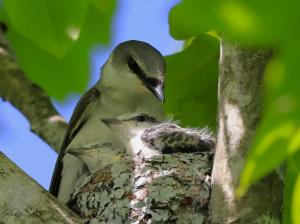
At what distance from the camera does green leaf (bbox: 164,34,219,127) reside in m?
3.36

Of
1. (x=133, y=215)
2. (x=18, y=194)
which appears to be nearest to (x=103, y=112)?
(x=133, y=215)

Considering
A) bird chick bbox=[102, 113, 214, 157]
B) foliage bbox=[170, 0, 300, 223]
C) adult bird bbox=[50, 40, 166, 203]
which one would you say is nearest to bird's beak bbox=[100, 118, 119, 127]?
bird chick bbox=[102, 113, 214, 157]

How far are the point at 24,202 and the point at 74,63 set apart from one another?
1.90 metres

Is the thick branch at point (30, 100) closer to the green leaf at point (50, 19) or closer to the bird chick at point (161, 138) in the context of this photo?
the bird chick at point (161, 138)

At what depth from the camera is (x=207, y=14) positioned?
975mm

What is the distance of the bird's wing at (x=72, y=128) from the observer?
3.83 m

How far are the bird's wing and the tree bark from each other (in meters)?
1.76

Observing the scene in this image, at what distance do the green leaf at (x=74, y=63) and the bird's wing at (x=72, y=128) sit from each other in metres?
0.14

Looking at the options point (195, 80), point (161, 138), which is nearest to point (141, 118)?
point (161, 138)

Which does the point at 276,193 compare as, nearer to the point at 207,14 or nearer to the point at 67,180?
the point at 207,14

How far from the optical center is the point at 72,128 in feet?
12.8

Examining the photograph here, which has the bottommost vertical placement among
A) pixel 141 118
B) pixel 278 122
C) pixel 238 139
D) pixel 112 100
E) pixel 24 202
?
pixel 278 122

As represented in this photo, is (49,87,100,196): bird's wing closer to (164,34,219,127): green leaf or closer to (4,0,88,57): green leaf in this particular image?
(164,34,219,127): green leaf

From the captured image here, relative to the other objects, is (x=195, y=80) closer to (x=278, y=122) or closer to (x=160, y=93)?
(x=160, y=93)
